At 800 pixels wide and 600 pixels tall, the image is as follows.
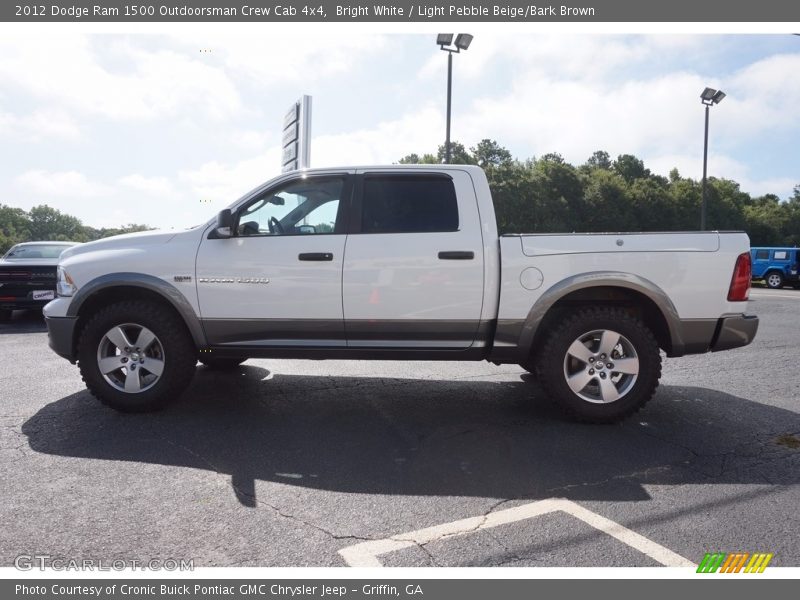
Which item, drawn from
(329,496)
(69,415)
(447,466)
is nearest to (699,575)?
(447,466)

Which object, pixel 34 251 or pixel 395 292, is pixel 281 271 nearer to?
pixel 395 292

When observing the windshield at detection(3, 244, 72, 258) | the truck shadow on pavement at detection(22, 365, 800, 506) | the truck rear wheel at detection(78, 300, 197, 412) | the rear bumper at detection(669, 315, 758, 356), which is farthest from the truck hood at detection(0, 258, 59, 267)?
the rear bumper at detection(669, 315, 758, 356)

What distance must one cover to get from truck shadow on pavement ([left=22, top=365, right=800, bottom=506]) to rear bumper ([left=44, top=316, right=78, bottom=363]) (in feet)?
1.70

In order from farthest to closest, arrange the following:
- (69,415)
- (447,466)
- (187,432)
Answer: (69,415) < (187,432) < (447,466)

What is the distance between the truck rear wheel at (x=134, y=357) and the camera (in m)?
4.55

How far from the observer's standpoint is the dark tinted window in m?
4.50

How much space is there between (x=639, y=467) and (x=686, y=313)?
1417mm

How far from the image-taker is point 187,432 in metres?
4.20

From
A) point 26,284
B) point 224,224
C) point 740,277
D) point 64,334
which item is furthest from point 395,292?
point 26,284

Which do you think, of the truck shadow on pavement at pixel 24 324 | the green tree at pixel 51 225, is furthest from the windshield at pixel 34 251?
the green tree at pixel 51 225

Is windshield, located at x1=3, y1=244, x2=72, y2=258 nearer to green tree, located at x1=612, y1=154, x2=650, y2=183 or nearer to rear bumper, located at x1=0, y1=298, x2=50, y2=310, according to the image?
rear bumper, located at x1=0, y1=298, x2=50, y2=310

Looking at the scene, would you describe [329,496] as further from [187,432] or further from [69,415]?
[69,415]
